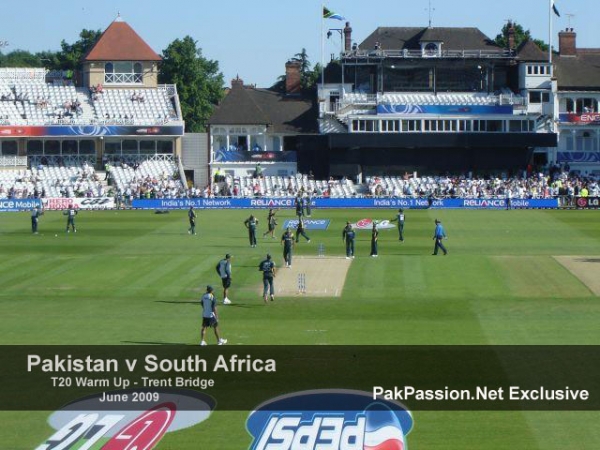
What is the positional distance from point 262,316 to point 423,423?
36.1 feet

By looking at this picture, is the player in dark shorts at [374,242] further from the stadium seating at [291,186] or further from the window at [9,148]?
the window at [9,148]

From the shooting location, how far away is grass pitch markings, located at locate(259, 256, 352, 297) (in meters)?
34.2

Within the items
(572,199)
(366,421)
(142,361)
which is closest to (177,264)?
(142,361)

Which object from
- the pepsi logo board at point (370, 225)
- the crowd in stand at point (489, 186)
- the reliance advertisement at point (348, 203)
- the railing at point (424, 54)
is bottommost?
the pepsi logo board at point (370, 225)

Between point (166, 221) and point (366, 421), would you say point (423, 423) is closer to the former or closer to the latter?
point (366, 421)

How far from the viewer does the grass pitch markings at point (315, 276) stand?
34.2 m

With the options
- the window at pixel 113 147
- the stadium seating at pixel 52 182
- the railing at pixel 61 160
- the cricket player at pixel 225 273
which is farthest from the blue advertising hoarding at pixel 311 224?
the window at pixel 113 147

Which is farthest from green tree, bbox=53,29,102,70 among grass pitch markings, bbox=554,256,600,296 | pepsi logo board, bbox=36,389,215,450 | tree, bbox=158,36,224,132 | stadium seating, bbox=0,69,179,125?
pepsi logo board, bbox=36,389,215,450

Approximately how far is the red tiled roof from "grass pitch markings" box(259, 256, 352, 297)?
5088 centimetres

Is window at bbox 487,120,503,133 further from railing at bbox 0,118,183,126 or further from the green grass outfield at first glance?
the green grass outfield

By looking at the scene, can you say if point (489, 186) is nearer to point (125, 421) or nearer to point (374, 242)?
point (374, 242)

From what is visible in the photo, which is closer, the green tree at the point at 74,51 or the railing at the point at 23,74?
the railing at the point at 23,74

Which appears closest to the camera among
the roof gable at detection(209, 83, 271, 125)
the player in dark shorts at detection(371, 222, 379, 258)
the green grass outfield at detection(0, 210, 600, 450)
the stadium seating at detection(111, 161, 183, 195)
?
the green grass outfield at detection(0, 210, 600, 450)

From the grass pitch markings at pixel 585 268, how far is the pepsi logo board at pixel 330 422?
15.3 m
